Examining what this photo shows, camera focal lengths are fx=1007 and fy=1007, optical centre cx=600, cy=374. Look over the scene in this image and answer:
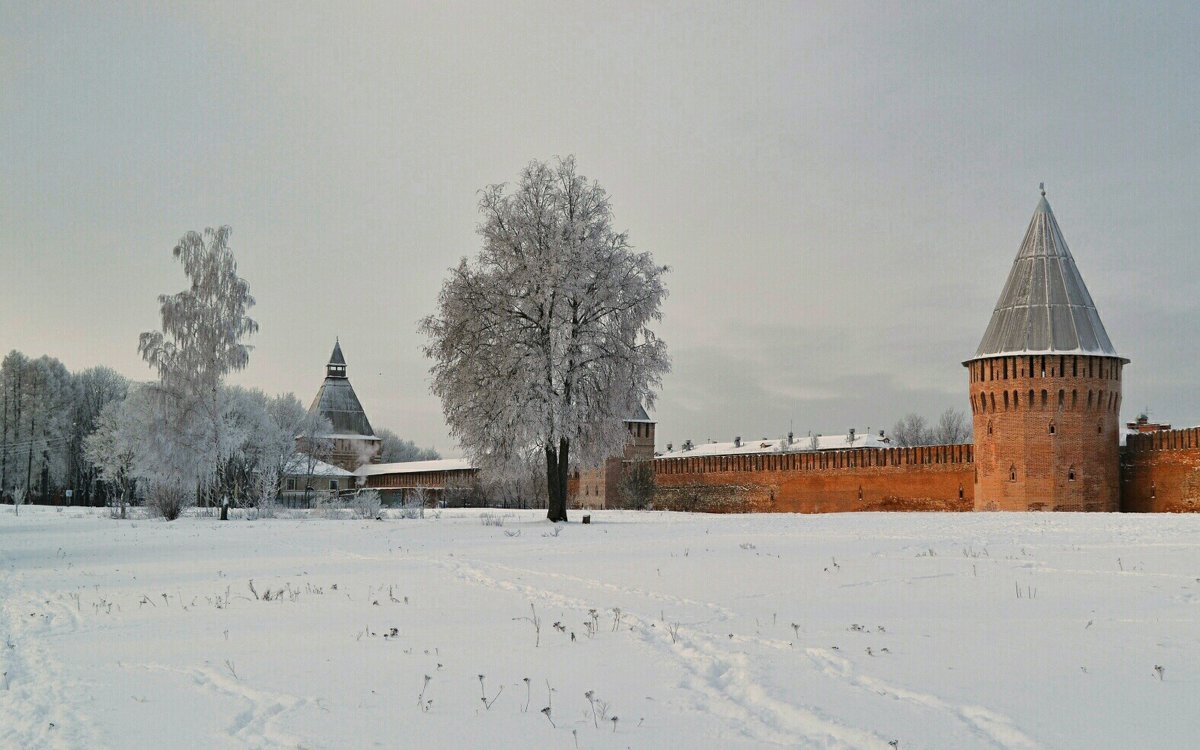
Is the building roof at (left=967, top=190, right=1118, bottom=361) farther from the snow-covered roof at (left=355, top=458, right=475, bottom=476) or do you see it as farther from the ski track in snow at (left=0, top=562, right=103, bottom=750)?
the ski track in snow at (left=0, top=562, right=103, bottom=750)

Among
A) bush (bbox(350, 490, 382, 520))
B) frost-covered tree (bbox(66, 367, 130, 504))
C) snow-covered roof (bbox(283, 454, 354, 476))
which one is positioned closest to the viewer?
bush (bbox(350, 490, 382, 520))

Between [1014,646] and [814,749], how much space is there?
234 centimetres

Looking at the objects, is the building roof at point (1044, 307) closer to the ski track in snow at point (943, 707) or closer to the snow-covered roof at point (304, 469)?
the ski track in snow at point (943, 707)

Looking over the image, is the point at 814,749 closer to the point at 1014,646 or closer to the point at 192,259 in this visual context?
the point at 1014,646

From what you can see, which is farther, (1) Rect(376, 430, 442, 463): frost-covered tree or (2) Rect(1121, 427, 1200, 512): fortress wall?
(1) Rect(376, 430, 442, 463): frost-covered tree

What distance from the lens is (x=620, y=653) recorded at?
221 inches

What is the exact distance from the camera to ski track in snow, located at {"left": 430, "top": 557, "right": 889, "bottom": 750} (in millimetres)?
3830

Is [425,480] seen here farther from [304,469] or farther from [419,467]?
[304,469]

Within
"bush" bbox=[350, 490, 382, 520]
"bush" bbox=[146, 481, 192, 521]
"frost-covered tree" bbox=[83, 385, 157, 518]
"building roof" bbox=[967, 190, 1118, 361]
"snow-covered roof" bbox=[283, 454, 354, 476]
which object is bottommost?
"bush" bbox=[350, 490, 382, 520]

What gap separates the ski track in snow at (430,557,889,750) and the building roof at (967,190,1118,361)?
28.0 meters

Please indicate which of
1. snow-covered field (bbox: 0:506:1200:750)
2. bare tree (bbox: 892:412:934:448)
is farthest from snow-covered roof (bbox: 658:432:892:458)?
snow-covered field (bbox: 0:506:1200:750)

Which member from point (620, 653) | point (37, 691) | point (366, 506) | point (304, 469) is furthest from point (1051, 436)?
point (304, 469)

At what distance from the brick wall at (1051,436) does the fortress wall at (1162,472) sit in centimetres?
46

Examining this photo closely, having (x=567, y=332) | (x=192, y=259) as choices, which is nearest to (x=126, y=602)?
(x=567, y=332)
